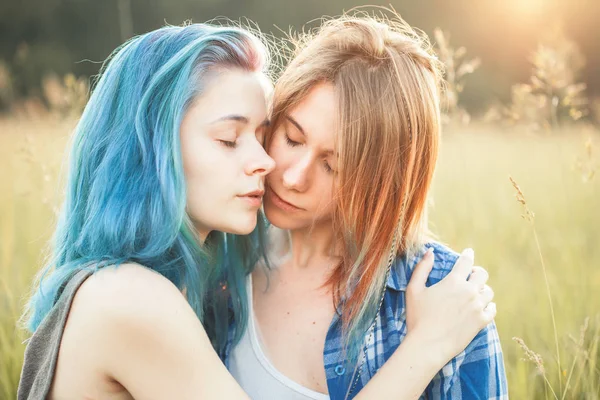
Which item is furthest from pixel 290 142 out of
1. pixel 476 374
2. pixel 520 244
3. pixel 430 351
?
pixel 520 244

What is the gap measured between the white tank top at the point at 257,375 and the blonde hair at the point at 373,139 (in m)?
0.23

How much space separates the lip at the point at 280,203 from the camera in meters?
1.91

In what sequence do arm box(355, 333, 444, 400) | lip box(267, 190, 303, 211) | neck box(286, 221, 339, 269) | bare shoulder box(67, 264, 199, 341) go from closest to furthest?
bare shoulder box(67, 264, 199, 341), arm box(355, 333, 444, 400), lip box(267, 190, 303, 211), neck box(286, 221, 339, 269)

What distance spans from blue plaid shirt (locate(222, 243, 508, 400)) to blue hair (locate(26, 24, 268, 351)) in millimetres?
456

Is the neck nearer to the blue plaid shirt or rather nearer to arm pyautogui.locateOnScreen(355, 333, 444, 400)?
Answer: the blue plaid shirt

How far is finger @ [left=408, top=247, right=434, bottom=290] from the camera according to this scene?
180 centimetres

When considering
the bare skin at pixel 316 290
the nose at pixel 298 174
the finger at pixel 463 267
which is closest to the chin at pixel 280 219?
the bare skin at pixel 316 290

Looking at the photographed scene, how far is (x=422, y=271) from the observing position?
1.83m

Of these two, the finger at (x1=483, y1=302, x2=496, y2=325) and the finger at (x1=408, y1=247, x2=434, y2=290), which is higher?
the finger at (x1=408, y1=247, x2=434, y2=290)

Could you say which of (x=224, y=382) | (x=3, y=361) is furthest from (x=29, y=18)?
(x=224, y=382)

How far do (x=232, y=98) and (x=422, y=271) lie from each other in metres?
0.73

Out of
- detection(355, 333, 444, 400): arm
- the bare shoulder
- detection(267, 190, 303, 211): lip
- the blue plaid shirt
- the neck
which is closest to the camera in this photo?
the bare shoulder

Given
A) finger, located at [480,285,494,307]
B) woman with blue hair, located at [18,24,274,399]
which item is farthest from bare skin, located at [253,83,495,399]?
woman with blue hair, located at [18,24,274,399]

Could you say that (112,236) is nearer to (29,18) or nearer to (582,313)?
(582,313)
